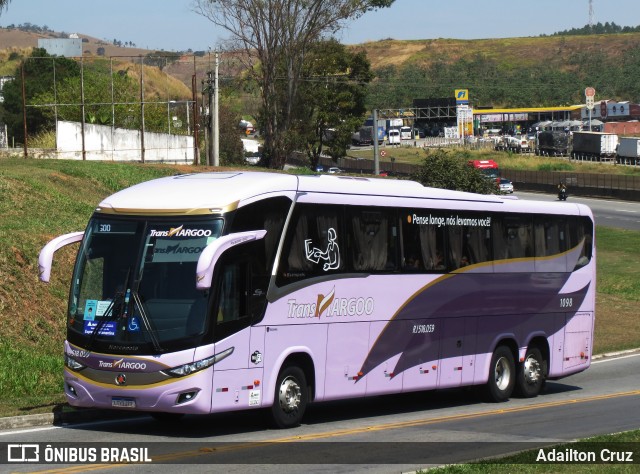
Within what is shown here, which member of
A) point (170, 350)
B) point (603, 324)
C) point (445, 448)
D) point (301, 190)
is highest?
point (301, 190)

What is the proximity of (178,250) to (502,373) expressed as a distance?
28.9 feet

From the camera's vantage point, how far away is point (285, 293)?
49.2ft

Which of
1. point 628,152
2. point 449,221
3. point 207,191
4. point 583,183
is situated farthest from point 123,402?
point 628,152

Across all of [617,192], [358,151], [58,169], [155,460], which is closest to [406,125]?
[358,151]

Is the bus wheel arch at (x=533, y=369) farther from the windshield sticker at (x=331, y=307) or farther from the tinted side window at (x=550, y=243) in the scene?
the windshield sticker at (x=331, y=307)

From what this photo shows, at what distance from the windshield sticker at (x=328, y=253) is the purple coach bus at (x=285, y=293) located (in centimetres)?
3

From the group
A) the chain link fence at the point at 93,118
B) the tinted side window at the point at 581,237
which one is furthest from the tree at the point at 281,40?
the tinted side window at the point at 581,237

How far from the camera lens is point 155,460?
39.3 ft

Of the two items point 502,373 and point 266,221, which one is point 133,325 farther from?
point 502,373

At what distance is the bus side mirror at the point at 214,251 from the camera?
12.8 m

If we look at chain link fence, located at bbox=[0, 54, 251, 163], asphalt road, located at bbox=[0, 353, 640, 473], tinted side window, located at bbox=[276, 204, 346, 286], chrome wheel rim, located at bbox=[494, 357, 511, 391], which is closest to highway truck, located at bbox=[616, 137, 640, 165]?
chain link fence, located at bbox=[0, 54, 251, 163]

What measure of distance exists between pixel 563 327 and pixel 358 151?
11290cm

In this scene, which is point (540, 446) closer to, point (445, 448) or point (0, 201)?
point (445, 448)

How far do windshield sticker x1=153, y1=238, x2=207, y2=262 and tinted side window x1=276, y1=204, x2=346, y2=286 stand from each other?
1.46 metres
